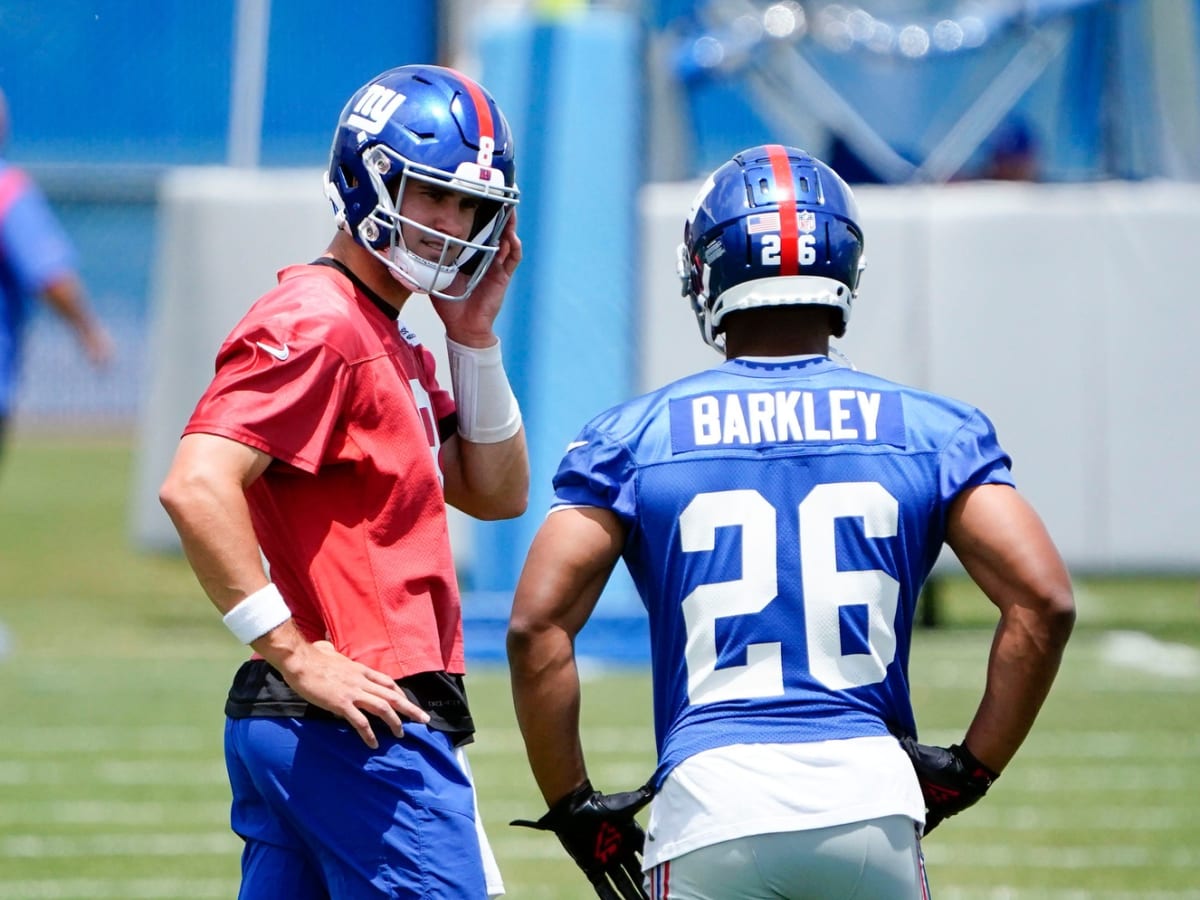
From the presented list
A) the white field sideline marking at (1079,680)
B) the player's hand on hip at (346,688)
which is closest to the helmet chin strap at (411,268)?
the player's hand on hip at (346,688)

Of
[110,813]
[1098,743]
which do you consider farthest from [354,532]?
[1098,743]

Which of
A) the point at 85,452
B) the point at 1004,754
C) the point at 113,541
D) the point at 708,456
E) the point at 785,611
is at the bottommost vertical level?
the point at 1004,754

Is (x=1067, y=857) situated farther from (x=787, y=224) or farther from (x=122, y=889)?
(x=787, y=224)

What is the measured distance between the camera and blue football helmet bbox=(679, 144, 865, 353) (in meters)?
2.90

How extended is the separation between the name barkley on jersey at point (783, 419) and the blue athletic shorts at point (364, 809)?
66cm

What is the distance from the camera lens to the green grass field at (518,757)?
5562 mm

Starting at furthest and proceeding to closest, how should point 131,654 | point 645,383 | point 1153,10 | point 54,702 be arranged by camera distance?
point 1153,10
point 645,383
point 131,654
point 54,702

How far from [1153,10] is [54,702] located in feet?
26.0

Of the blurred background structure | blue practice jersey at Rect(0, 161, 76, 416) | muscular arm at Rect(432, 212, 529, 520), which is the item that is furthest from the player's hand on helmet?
blue practice jersey at Rect(0, 161, 76, 416)

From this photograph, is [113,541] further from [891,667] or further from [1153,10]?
[891,667]

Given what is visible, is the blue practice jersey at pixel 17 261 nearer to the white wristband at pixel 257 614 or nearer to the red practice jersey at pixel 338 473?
the red practice jersey at pixel 338 473

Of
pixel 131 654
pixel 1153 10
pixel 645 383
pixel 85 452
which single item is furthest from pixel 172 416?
pixel 85 452

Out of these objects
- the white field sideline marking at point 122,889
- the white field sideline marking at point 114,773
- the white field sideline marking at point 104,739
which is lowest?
the white field sideline marking at point 122,889

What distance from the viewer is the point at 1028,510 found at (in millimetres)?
2822
